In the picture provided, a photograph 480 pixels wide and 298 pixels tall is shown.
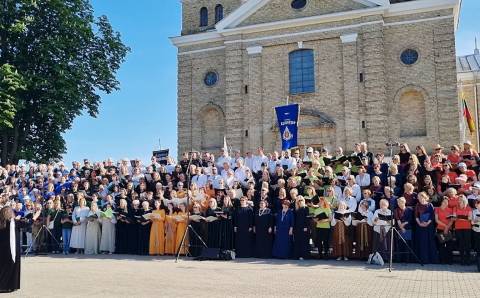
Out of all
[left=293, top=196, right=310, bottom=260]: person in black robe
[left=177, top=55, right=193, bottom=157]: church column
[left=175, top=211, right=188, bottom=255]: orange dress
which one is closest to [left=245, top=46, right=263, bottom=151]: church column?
[left=177, top=55, right=193, bottom=157]: church column

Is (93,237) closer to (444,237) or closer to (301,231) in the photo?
(301,231)

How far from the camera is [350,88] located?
90.7 feet

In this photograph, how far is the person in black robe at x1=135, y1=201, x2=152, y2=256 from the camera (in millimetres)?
16062

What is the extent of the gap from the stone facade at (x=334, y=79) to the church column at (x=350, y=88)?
0.17 feet

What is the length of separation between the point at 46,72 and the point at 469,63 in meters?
34.0

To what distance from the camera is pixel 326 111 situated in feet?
92.2

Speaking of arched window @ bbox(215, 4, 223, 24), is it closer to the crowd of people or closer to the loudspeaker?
the crowd of people

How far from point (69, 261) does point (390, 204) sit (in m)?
8.59

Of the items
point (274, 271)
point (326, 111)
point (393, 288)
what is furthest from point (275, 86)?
point (393, 288)

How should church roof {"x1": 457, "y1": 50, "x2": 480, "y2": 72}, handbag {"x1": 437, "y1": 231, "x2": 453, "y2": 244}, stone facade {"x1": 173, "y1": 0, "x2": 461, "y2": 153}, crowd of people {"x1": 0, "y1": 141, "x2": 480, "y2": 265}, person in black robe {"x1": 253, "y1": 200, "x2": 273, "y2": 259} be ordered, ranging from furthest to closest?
church roof {"x1": 457, "y1": 50, "x2": 480, "y2": 72}, stone facade {"x1": 173, "y1": 0, "x2": 461, "y2": 153}, person in black robe {"x1": 253, "y1": 200, "x2": 273, "y2": 259}, crowd of people {"x1": 0, "y1": 141, "x2": 480, "y2": 265}, handbag {"x1": 437, "y1": 231, "x2": 453, "y2": 244}

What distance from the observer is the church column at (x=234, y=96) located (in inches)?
1163

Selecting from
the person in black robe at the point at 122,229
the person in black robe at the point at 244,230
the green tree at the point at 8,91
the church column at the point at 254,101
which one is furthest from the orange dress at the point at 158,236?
Answer: the church column at the point at 254,101

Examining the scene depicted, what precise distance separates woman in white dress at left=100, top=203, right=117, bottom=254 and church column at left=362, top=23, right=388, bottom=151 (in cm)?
1479

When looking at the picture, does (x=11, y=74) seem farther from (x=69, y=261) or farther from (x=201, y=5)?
(x=69, y=261)
